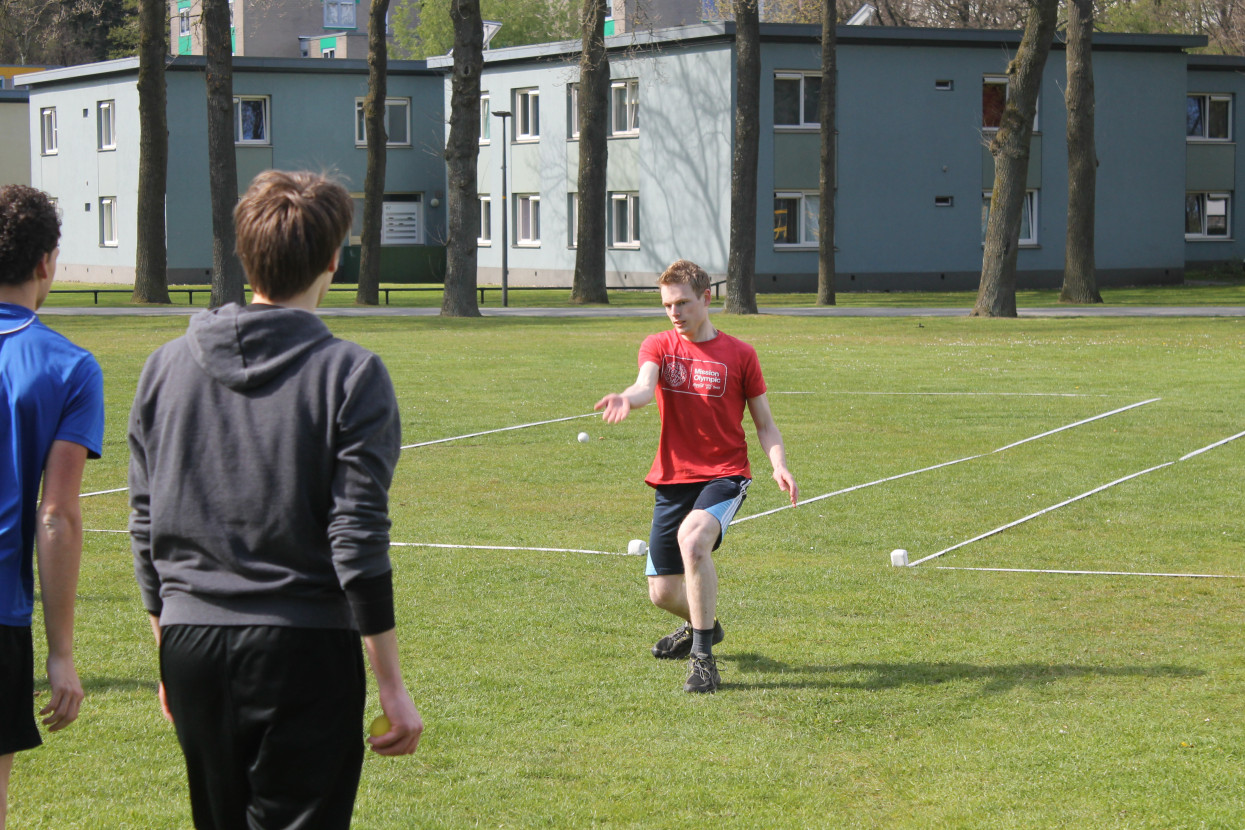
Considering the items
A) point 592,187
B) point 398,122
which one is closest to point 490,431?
point 592,187

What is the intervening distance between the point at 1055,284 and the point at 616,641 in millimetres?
43341

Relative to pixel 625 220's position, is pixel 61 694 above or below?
below

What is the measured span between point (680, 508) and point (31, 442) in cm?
367

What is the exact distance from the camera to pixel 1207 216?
5231 cm

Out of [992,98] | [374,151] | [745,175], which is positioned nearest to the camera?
[745,175]

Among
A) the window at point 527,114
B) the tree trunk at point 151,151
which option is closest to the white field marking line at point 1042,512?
the tree trunk at point 151,151

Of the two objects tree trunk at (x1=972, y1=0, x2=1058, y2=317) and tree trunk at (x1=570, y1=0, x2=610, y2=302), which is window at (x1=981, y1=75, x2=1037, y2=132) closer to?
tree trunk at (x1=570, y1=0, x2=610, y2=302)

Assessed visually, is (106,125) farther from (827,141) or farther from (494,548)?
(494,548)

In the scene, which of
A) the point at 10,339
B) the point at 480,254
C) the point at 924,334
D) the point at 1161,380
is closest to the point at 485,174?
the point at 480,254

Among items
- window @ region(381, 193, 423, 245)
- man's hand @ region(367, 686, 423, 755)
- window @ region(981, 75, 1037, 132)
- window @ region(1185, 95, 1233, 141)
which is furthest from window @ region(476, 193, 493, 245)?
man's hand @ region(367, 686, 423, 755)

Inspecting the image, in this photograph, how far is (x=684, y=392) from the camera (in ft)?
21.8

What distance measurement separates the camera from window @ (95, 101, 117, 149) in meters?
55.2

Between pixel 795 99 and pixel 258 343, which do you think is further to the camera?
pixel 795 99

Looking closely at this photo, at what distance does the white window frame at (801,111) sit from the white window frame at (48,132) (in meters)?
30.5
